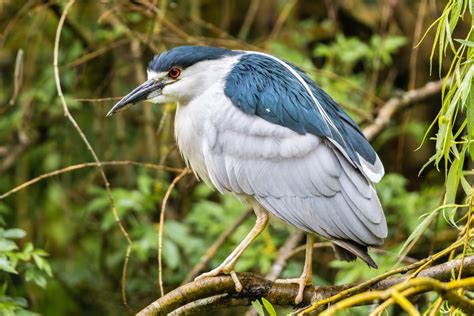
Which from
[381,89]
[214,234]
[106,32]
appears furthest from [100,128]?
[381,89]

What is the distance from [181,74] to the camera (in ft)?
9.63

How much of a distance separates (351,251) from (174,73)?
94cm

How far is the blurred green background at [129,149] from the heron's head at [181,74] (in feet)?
2.64

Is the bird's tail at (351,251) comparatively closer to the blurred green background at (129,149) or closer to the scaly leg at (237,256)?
the scaly leg at (237,256)

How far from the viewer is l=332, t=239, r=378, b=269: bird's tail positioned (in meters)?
2.48

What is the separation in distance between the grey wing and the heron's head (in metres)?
0.16

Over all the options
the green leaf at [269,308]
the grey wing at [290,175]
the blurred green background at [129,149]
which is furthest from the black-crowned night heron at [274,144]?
the blurred green background at [129,149]

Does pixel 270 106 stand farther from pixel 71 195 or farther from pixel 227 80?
pixel 71 195

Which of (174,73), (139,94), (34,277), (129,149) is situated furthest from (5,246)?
(129,149)

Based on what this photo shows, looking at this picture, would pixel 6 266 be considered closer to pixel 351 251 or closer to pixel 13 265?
pixel 13 265

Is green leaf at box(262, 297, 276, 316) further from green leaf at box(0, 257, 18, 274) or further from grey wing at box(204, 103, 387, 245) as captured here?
green leaf at box(0, 257, 18, 274)

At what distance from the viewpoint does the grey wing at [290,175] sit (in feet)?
8.69

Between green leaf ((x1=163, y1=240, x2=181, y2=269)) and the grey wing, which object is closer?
the grey wing

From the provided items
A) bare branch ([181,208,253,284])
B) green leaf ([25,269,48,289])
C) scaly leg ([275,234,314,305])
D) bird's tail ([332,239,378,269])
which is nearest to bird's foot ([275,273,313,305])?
scaly leg ([275,234,314,305])
